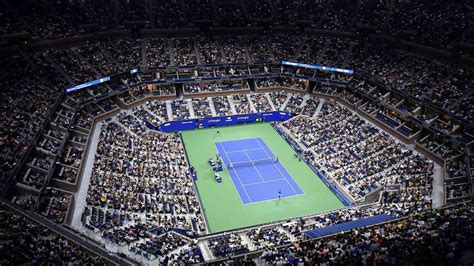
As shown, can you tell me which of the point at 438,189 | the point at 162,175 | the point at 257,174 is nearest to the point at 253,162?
the point at 257,174

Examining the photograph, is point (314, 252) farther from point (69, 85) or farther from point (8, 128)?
point (69, 85)

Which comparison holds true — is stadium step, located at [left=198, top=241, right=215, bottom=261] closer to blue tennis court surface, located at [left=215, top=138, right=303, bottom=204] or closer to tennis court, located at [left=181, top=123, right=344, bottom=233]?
tennis court, located at [left=181, top=123, right=344, bottom=233]

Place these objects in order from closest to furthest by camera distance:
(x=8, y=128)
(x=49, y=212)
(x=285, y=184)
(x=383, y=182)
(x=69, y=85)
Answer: (x=49, y=212), (x=8, y=128), (x=383, y=182), (x=285, y=184), (x=69, y=85)

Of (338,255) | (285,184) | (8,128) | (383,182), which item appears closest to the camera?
(338,255)

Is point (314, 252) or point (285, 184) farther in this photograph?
point (285, 184)

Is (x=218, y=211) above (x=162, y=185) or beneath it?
beneath

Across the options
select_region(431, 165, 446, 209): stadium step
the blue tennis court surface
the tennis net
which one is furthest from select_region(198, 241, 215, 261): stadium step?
select_region(431, 165, 446, 209): stadium step

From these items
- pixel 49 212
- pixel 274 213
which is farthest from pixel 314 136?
pixel 49 212

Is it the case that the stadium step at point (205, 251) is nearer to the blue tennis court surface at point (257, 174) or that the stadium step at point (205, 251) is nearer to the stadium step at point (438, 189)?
the blue tennis court surface at point (257, 174)

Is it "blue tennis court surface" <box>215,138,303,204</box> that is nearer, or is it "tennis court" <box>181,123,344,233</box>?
"tennis court" <box>181,123,344,233</box>
